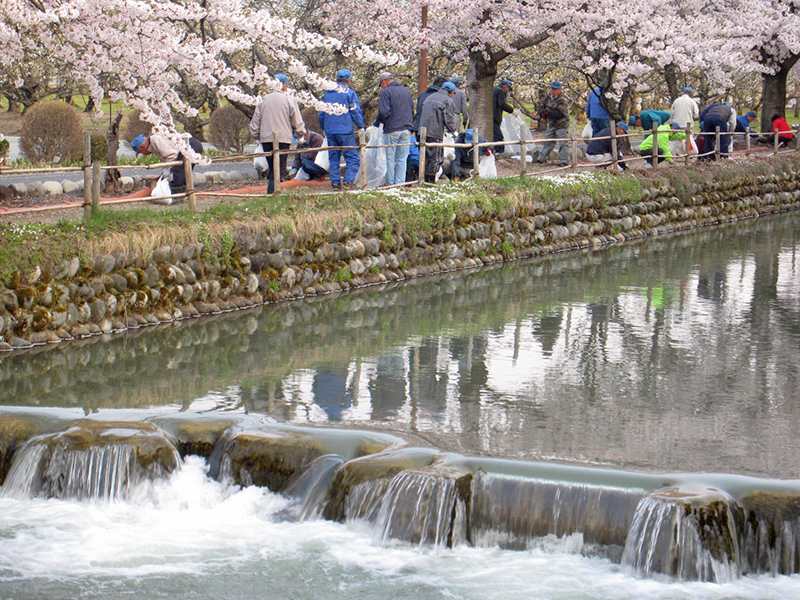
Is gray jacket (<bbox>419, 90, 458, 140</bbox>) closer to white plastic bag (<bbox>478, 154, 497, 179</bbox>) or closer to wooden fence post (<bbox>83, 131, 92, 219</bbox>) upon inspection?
→ white plastic bag (<bbox>478, 154, 497, 179</bbox>)

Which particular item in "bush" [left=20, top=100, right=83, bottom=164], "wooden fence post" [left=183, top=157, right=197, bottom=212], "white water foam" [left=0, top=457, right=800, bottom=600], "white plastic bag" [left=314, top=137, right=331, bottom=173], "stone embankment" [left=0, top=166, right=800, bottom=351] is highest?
"bush" [left=20, top=100, right=83, bottom=164]

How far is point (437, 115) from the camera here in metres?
15.7


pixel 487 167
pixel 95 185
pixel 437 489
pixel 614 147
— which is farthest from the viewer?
pixel 614 147

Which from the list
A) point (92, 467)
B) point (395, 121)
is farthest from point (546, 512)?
point (395, 121)

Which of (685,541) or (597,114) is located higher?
(597,114)

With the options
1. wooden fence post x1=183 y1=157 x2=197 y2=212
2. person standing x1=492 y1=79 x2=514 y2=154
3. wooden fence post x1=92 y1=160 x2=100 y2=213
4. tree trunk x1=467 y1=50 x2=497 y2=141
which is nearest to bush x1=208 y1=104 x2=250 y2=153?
tree trunk x1=467 y1=50 x2=497 y2=141

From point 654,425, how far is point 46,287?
548 cm

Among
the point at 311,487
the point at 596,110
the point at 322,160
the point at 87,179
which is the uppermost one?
the point at 596,110

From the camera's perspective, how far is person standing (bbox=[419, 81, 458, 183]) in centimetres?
1557

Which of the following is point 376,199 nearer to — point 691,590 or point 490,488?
point 490,488

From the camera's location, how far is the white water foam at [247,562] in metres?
5.55

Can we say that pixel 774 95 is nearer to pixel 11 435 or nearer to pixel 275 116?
pixel 275 116

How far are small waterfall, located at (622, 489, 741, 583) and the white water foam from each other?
0.28ft

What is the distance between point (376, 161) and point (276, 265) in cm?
363
